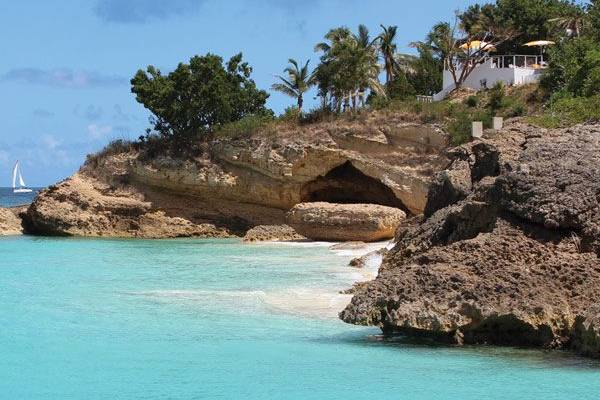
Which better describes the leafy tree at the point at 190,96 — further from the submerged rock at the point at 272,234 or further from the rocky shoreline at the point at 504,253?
the rocky shoreline at the point at 504,253

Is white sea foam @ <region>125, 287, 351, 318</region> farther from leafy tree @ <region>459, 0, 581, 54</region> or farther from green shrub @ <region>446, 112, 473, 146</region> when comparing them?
leafy tree @ <region>459, 0, 581, 54</region>

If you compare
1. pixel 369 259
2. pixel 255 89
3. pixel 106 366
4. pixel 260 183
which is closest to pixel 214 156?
pixel 260 183

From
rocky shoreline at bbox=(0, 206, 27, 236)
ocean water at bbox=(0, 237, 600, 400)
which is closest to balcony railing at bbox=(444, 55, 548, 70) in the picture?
rocky shoreline at bbox=(0, 206, 27, 236)

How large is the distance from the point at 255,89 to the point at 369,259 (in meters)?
23.2

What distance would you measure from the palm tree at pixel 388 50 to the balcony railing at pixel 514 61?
17.1 ft

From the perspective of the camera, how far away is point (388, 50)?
56.3 meters

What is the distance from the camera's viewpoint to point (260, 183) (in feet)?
132

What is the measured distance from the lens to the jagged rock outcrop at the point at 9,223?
41.9m

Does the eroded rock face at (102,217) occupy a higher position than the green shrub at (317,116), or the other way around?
the green shrub at (317,116)

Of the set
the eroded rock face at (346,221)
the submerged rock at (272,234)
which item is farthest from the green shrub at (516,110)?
the submerged rock at (272,234)

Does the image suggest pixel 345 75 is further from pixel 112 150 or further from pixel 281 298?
pixel 281 298

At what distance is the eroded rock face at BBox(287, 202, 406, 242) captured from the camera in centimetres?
3291

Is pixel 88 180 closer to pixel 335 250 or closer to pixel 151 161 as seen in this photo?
pixel 151 161

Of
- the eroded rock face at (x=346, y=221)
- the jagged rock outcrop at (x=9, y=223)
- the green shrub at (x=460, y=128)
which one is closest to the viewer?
the eroded rock face at (x=346, y=221)
